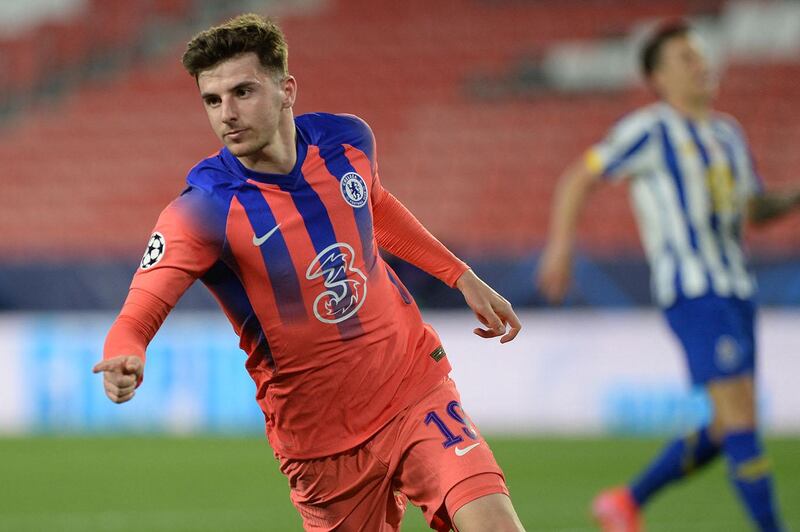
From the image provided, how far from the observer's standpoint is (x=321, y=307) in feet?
11.9

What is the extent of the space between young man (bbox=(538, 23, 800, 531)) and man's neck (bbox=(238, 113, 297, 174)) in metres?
1.99

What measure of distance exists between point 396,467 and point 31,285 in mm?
9446

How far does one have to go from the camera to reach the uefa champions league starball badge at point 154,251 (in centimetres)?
325

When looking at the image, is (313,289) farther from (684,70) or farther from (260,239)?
(684,70)

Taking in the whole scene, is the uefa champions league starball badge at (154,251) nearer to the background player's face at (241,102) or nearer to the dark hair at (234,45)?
the background player's face at (241,102)

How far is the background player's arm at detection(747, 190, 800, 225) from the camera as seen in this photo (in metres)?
5.80

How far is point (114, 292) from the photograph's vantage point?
12.3 meters

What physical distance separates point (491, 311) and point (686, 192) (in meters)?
2.17

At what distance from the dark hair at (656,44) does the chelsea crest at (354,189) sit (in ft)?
8.25

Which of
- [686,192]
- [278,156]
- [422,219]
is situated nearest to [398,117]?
[422,219]

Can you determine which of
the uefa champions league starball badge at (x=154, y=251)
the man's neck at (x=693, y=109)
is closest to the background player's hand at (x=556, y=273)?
the man's neck at (x=693, y=109)

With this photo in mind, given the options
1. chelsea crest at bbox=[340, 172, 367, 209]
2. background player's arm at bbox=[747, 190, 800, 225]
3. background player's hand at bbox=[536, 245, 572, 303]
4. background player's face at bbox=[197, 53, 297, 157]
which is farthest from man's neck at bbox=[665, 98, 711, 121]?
background player's face at bbox=[197, 53, 297, 157]

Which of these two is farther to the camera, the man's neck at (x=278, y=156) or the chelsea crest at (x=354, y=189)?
the chelsea crest at (x=354, y=189)

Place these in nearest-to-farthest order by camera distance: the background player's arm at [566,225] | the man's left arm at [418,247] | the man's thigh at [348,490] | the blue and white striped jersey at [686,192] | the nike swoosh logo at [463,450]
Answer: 1. the nike swoosh logo at [463,450]
2. the man's thigh at [348,490]
3. the man's left arm at [418,247]
4. the background player's arm at [566,225]
5. the blue and white striped jersey at [686,192]
